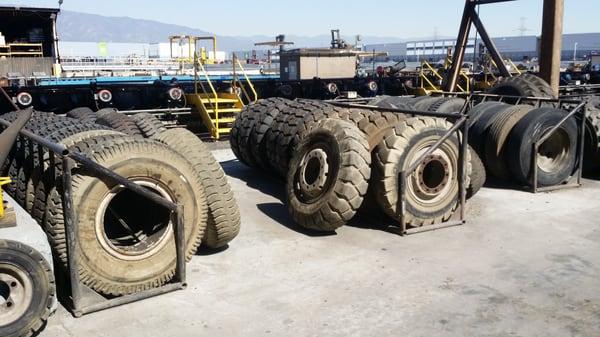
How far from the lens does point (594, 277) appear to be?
18.1 feet

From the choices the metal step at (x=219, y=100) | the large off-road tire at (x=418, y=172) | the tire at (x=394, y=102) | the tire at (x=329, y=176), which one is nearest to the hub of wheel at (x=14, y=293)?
the tire at (x=329, y=176)

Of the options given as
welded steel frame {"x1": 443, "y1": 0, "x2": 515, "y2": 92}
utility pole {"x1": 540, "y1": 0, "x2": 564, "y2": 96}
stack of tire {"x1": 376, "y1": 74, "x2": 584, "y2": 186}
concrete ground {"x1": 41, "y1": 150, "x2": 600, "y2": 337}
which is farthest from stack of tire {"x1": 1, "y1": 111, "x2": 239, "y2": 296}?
welded steel frame {"x1": 443, "y1": 0, "x2": 515, "y2": 92}

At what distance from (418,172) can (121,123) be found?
452 cm

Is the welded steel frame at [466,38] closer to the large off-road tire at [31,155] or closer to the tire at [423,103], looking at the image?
the tire at [423,103]

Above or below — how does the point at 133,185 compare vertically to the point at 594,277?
above

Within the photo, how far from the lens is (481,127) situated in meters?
9.59

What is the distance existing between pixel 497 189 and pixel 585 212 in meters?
1.57

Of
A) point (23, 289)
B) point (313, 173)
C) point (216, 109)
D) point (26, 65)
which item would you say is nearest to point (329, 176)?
point (313, 173)

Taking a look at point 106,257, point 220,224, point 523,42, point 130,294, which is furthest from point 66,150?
point 523,42

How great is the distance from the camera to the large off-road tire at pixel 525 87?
509 inches

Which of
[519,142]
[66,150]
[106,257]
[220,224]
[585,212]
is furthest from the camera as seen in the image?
[519,142]

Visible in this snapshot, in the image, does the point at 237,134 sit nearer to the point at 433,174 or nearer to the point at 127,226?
the point at 433,174

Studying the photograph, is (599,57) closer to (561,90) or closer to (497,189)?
(561,90)

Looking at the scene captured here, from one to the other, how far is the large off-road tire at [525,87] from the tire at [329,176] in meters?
7.35
